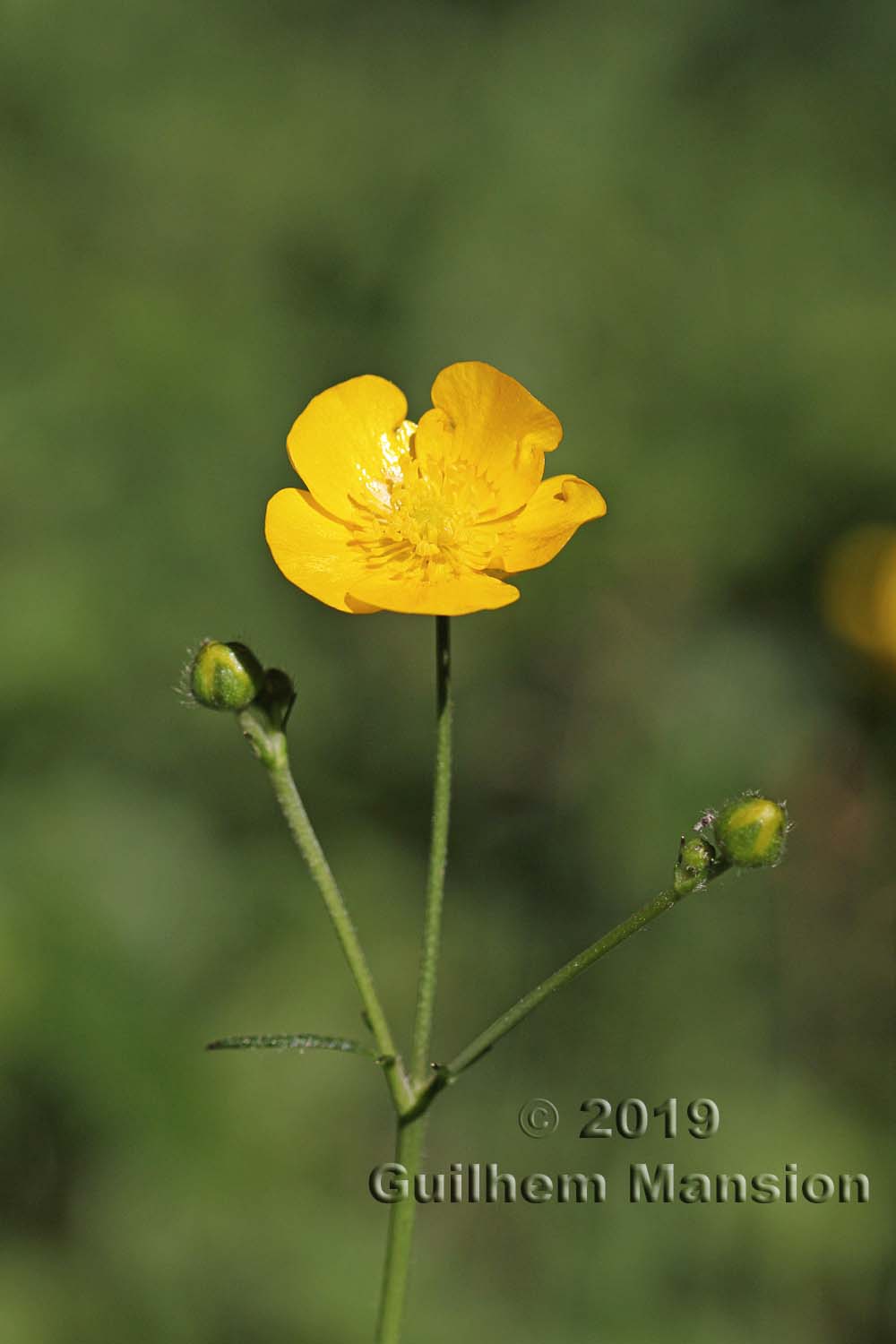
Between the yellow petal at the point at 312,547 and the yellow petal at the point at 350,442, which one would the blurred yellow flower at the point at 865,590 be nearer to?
the yellow petal at the point at 350,442

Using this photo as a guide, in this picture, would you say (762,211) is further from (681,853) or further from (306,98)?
(681,853)

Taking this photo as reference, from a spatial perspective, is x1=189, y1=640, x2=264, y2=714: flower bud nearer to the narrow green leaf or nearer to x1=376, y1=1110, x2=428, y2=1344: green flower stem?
the narrow green leaf

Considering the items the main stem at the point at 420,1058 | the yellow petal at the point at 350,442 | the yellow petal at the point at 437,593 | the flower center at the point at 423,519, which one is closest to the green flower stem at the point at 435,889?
the main stem at the point at 420,1058

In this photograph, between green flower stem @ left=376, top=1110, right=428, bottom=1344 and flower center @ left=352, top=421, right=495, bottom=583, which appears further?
flower center @ left=352, top=421, right=495, bottom=583

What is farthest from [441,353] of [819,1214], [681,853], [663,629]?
[681,853]

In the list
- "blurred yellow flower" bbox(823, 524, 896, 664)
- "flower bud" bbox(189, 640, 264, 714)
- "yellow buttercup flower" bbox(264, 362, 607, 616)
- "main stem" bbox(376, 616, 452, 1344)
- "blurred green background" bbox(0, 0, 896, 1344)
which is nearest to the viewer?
"main stem" bbox(376, 616, 452, 1344)

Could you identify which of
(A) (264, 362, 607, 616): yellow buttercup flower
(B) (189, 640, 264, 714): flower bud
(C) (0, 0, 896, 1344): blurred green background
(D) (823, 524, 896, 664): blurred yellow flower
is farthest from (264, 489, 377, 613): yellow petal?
(D) (823, 524, 896, 664): blurred yellow flower
